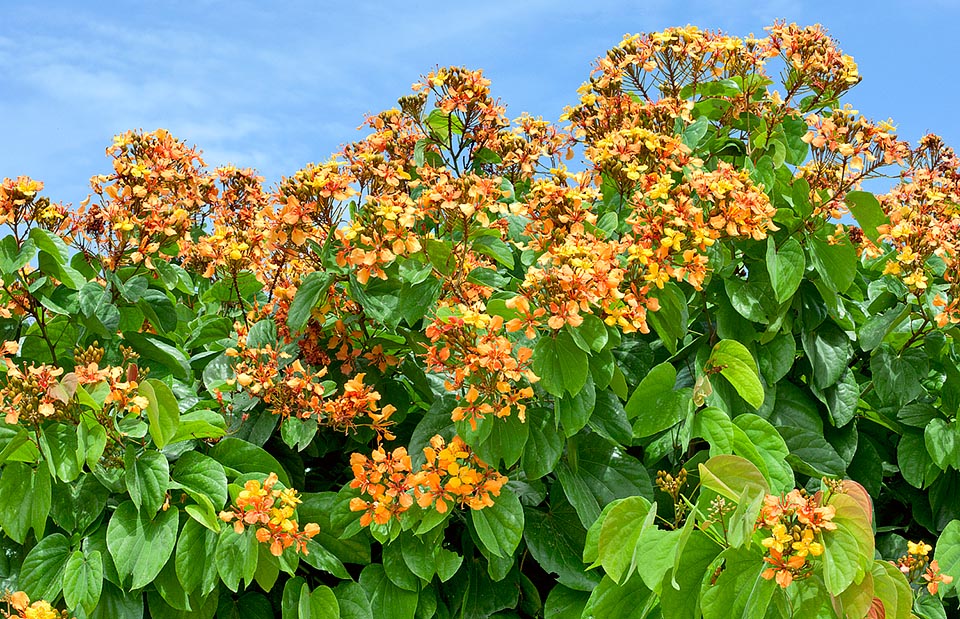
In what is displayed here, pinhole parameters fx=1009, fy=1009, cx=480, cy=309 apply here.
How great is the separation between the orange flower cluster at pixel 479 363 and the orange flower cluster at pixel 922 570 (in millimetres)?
1153

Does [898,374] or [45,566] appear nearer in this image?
[45,566]

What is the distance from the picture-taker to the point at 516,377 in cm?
214

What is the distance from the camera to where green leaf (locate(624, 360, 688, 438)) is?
250cm

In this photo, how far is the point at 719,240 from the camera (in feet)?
8.57

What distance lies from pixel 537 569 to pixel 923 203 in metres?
1.58

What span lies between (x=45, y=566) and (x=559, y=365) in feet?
4.45

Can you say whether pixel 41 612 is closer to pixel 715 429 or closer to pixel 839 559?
pixel 715 429

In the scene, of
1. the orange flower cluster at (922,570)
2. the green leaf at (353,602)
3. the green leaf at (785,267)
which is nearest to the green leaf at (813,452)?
the orange flower cluster at (922,570)

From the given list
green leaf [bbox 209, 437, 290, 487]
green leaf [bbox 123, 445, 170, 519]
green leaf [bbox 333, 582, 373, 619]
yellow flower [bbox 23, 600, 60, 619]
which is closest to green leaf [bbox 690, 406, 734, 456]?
green leaf [bbox 333, 582, 373, 619]

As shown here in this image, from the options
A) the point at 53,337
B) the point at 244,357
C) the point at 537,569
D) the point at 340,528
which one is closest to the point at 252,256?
the point at 244,357

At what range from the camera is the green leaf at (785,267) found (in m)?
2.59

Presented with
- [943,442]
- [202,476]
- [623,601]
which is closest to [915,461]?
[943,442]

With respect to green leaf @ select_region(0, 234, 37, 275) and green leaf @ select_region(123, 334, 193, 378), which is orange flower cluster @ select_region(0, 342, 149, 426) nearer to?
green leaf @ select_region(0, 234, 37, 275)

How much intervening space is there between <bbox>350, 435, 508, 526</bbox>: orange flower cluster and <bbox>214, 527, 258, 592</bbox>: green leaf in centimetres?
24
